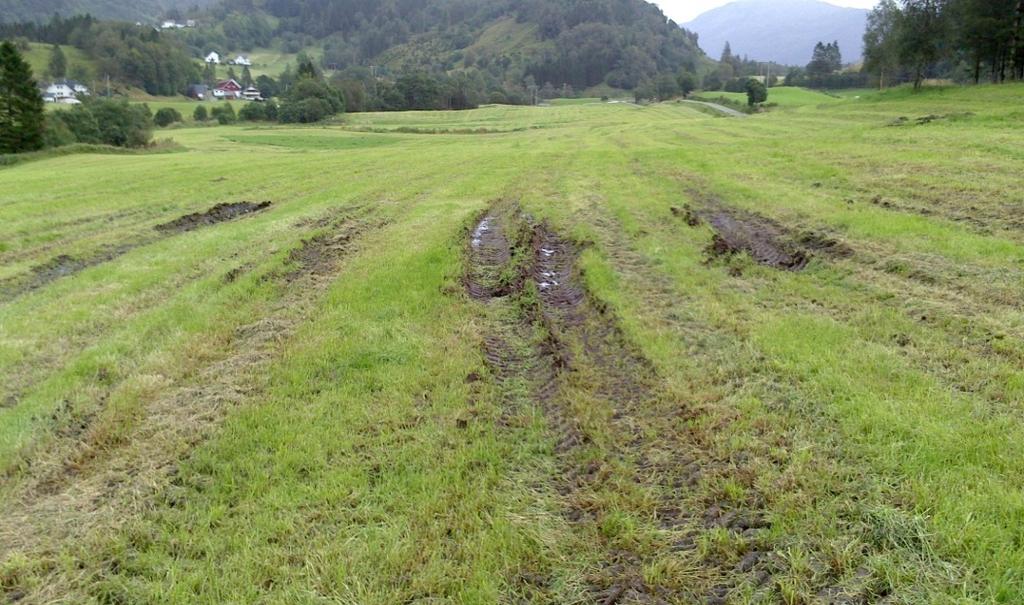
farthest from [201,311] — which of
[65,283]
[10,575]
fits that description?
[10,575]

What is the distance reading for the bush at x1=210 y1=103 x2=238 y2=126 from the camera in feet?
326

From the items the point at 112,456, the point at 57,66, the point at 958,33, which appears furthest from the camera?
the point at 57,66

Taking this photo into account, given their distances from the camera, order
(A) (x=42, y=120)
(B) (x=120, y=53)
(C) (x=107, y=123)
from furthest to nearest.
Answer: (B) (x=120, y=53) < (C) (x=107, y=123) < (A) (x=42, y=120)

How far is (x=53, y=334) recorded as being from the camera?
8312 mm

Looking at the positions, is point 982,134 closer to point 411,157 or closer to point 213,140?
point 411,157

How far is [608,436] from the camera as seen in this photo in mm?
5297

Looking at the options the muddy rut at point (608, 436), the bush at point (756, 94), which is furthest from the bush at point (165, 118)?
the muddy rut at point (608, 436)

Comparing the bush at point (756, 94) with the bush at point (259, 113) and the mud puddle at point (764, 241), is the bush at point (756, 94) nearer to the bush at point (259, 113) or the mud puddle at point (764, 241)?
the mud puddle at point (764, 241)

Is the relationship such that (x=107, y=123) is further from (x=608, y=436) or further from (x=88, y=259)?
(x=608, y=436)

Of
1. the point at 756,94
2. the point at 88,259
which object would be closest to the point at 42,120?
the point at 88,259

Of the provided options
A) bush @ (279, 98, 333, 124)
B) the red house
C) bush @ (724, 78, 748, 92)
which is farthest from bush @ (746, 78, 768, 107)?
the red house

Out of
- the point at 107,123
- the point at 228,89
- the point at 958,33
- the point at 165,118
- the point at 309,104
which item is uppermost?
the point at 228,89

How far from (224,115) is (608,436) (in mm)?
115129

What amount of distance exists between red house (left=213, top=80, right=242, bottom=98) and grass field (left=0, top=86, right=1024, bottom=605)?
191 metres
